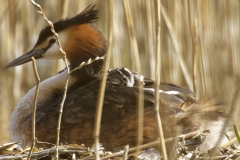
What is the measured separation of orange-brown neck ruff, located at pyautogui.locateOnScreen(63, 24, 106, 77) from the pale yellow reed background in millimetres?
228

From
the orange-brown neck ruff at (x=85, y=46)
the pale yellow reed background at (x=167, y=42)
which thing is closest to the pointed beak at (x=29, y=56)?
the orange-brown neck ruff at (x=85, y=46)

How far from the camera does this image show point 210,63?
10.3 feet

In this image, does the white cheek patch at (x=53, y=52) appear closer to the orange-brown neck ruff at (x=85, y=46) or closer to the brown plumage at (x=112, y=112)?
the orange-brown neck ruff at (x=85, y=46)

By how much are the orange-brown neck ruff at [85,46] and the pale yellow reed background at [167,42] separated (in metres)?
0.23

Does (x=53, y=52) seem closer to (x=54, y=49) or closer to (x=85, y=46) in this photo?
(x=54, y=49)

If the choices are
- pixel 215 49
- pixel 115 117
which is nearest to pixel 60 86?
pixel 115 117

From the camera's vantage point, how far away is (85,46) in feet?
13.6

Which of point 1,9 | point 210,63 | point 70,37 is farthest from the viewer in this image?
point 1,9

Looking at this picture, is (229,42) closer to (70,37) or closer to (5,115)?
(70,37)

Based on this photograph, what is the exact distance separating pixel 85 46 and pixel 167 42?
25.1 inches

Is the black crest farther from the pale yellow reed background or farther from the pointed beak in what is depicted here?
the pale yellow reed background

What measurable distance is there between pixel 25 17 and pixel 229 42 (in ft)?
9.09

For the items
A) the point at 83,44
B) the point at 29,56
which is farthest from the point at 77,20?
the point at 29,56

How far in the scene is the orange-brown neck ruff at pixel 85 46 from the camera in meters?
4.09
